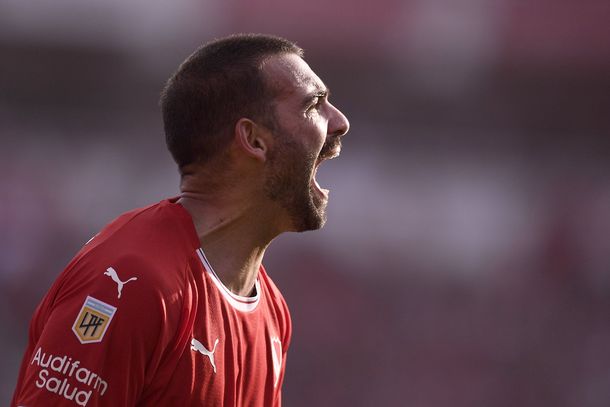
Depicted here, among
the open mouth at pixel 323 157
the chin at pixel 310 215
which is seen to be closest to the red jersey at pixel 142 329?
the chin at pixel 310 215

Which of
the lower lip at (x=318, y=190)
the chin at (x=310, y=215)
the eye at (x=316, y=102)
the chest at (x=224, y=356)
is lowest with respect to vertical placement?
the chest at (x=224, y=356)

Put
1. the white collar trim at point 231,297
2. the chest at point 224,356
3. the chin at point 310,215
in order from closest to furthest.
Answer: the chest at point 224,356
the white collar trim at point 231,297
the chin at point 310,215

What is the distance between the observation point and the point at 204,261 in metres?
2.79

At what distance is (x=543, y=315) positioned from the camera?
10.4m

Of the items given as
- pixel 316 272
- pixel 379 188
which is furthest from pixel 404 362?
pixel 379 188

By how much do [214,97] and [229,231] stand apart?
41 cm

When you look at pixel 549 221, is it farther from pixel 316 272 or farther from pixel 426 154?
pixel 316 272

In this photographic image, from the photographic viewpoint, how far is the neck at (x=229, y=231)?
2881 millimetres

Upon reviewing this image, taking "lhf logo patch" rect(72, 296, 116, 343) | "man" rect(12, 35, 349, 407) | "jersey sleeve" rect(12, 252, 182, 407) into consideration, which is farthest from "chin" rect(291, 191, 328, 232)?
"lhf logo patch" rect(72, 296, 116, 343)

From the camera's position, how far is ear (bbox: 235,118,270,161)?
9.46 ft

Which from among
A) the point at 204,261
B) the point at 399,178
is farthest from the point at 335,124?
the point at 399,178

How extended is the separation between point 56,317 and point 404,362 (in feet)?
25.7

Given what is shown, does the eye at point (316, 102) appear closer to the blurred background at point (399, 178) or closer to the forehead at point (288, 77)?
the forehead at point (288, 77)

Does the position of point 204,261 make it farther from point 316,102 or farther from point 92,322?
point 316,102
